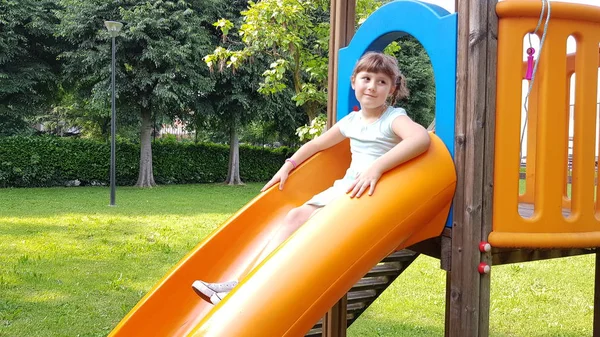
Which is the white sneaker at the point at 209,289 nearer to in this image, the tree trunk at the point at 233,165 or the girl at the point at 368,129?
the girl at the point at 368,129

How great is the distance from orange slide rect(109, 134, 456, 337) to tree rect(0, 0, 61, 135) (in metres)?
15.8

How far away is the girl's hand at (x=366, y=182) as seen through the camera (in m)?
2.29

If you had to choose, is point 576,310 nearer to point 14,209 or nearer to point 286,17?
point 286,17

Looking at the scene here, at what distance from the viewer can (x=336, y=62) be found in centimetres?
335

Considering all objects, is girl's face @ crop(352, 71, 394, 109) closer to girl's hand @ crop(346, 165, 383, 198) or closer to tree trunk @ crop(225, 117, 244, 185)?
girl's hand @ crop(346, 165, 383, 198)

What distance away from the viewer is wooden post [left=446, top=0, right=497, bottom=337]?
2244 millimetres

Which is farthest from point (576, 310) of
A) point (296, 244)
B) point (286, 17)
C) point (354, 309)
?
point (286, 17)

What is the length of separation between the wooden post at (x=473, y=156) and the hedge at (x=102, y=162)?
1594cm

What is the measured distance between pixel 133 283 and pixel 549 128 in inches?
174

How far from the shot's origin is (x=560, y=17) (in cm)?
232

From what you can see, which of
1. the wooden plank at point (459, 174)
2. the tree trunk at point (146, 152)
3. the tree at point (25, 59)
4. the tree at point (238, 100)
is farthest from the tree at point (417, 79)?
the wooden plank at point (459, 174)

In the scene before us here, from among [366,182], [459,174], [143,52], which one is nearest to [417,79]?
[143,52]

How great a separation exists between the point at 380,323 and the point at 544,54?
285 cm

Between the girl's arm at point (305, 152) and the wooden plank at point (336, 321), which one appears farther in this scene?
the wooden plank at point (336, 321)
